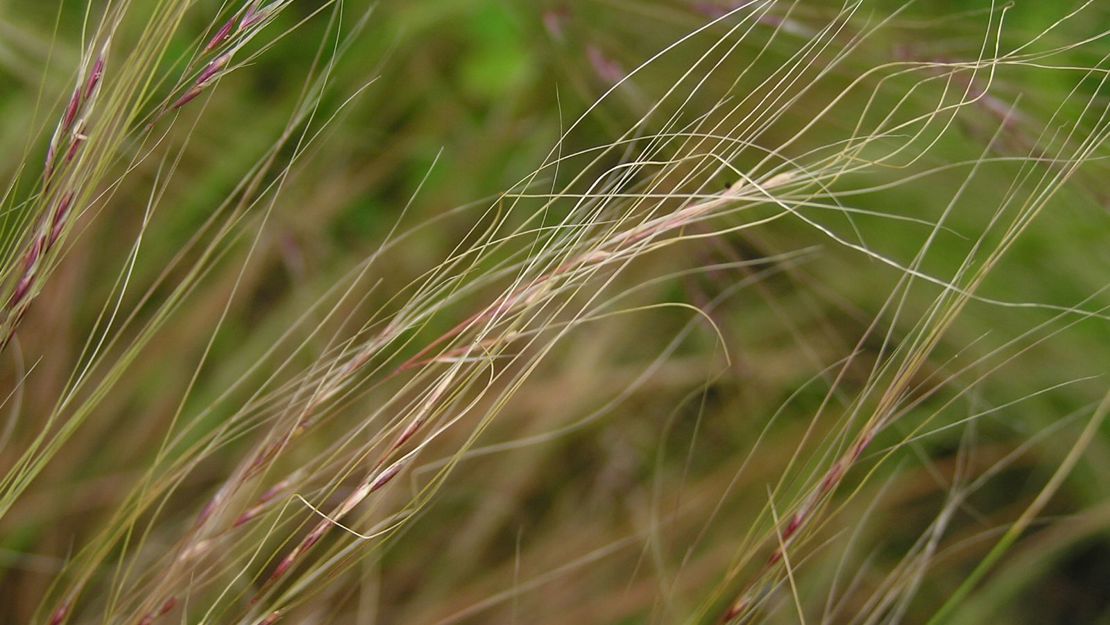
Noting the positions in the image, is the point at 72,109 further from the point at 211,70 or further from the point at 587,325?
the point at 587,325

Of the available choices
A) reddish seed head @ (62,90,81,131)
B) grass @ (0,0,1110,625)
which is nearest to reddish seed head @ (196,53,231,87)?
reddish seed head @ (62,90,81,131)

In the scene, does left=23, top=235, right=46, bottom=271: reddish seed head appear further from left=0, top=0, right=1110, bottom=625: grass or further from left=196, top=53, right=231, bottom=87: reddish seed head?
left=0, top=0, right=1110, bottom=625: grass

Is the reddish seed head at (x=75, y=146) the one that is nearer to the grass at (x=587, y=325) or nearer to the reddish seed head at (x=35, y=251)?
the reddish seed head at (x=35, y=251)

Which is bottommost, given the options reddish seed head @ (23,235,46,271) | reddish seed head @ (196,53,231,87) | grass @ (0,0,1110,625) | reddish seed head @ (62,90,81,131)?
grass @ (0,0,1110,625)

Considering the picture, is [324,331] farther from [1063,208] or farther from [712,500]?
[1063,208]

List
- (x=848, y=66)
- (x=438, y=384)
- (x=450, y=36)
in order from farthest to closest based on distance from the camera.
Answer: (x=450, y=36), (x=848, y=66), (x=438, y=384)

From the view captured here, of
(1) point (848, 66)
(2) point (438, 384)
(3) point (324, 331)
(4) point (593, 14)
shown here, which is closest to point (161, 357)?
(3) point (324, 331)

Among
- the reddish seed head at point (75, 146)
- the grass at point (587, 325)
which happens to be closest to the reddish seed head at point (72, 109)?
the reddish seed head at point (75, 146)

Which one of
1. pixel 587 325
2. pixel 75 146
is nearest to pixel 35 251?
pixel 75 146
